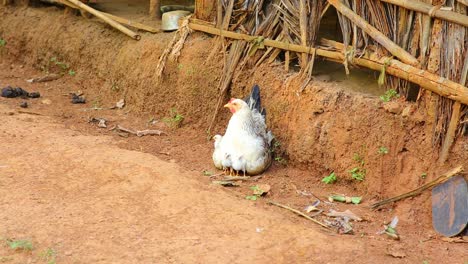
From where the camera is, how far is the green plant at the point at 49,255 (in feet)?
18.5

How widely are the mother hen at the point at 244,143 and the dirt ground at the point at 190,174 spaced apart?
0.60 feet

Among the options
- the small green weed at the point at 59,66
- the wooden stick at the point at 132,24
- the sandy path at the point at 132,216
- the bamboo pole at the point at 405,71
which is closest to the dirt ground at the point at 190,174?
the sandy path at the point at 132,216

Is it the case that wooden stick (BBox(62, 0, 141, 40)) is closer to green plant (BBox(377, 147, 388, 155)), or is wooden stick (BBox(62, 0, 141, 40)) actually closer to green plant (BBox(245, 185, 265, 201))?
green plant (BBox(245, 185, 265, 201))

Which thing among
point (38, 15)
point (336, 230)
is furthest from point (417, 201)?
point (38, 15)

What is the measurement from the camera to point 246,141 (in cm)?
750

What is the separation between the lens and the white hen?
7484 millimetres

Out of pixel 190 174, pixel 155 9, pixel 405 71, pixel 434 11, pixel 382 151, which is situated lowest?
pixel 190 174

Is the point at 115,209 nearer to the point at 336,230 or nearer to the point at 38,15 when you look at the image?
the point at 336,230

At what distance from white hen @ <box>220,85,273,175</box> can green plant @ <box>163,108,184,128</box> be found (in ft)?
3.80

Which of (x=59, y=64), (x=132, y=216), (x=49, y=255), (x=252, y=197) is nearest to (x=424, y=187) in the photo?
(x=252, y=197)

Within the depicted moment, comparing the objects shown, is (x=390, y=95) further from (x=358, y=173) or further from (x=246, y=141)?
(x=246, y=141)

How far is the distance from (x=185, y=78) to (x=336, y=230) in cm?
305

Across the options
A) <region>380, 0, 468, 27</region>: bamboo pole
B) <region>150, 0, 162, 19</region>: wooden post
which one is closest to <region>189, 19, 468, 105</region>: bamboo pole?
<region>380, 0, 468, 27</region>: bamboo pole

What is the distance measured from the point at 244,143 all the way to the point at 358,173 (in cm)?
113
